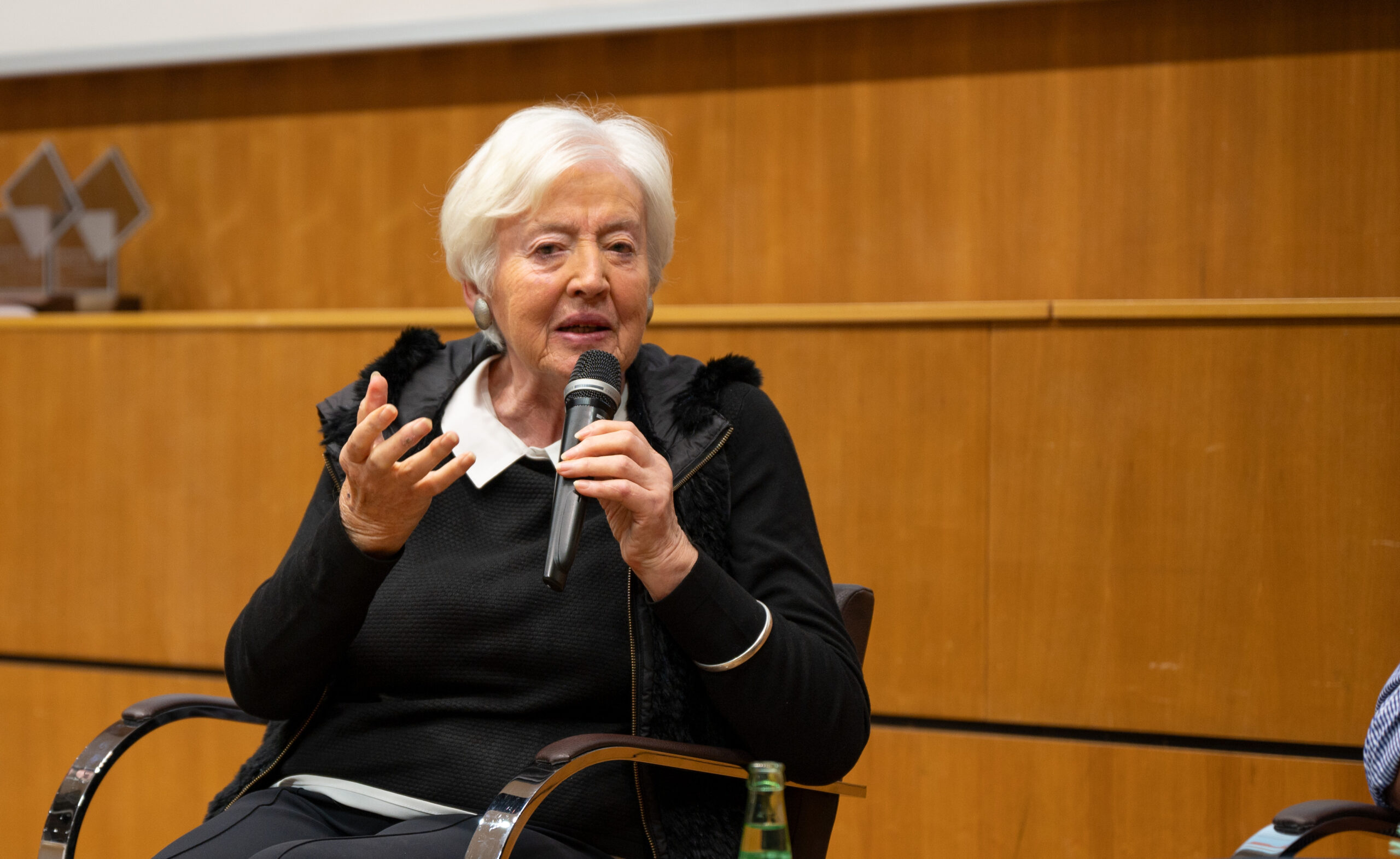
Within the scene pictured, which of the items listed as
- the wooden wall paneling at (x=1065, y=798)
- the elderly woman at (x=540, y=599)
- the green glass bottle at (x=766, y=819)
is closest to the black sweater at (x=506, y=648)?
the elderly woman at (x=540, y=599)

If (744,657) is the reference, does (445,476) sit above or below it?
above

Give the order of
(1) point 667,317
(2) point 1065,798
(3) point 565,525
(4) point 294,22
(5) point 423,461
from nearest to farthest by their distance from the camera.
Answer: (3) point 565,525, (5) point 423,461, (2) point 1065,798, (1) point 667,317, (4) point 294,22

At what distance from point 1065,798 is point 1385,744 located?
2.94ft

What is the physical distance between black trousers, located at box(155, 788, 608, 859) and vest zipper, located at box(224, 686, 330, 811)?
0.15ft

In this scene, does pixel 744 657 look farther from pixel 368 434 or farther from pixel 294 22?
pixel 294 22

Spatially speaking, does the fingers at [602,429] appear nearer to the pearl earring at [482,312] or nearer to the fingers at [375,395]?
the fingers at [375,395]

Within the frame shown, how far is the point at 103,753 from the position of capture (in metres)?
1.59

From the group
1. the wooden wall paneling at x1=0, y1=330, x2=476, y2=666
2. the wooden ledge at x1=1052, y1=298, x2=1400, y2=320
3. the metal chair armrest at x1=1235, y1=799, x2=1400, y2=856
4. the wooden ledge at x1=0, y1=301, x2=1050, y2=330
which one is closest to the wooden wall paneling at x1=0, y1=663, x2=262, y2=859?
the wooden wall paneling at x1=0, y1=330, x2=476, y2=666

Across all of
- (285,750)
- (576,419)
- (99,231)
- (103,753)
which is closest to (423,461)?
(576,419)

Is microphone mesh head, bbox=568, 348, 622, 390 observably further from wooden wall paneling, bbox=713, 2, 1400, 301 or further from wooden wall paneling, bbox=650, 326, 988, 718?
wooden wall paneling, bbox=713, 2, 1400, 301

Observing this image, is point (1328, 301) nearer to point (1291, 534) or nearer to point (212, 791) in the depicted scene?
point (1291, 534)

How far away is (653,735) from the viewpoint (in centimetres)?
145

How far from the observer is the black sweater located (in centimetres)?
142

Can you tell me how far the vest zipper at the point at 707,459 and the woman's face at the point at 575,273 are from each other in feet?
0.53
